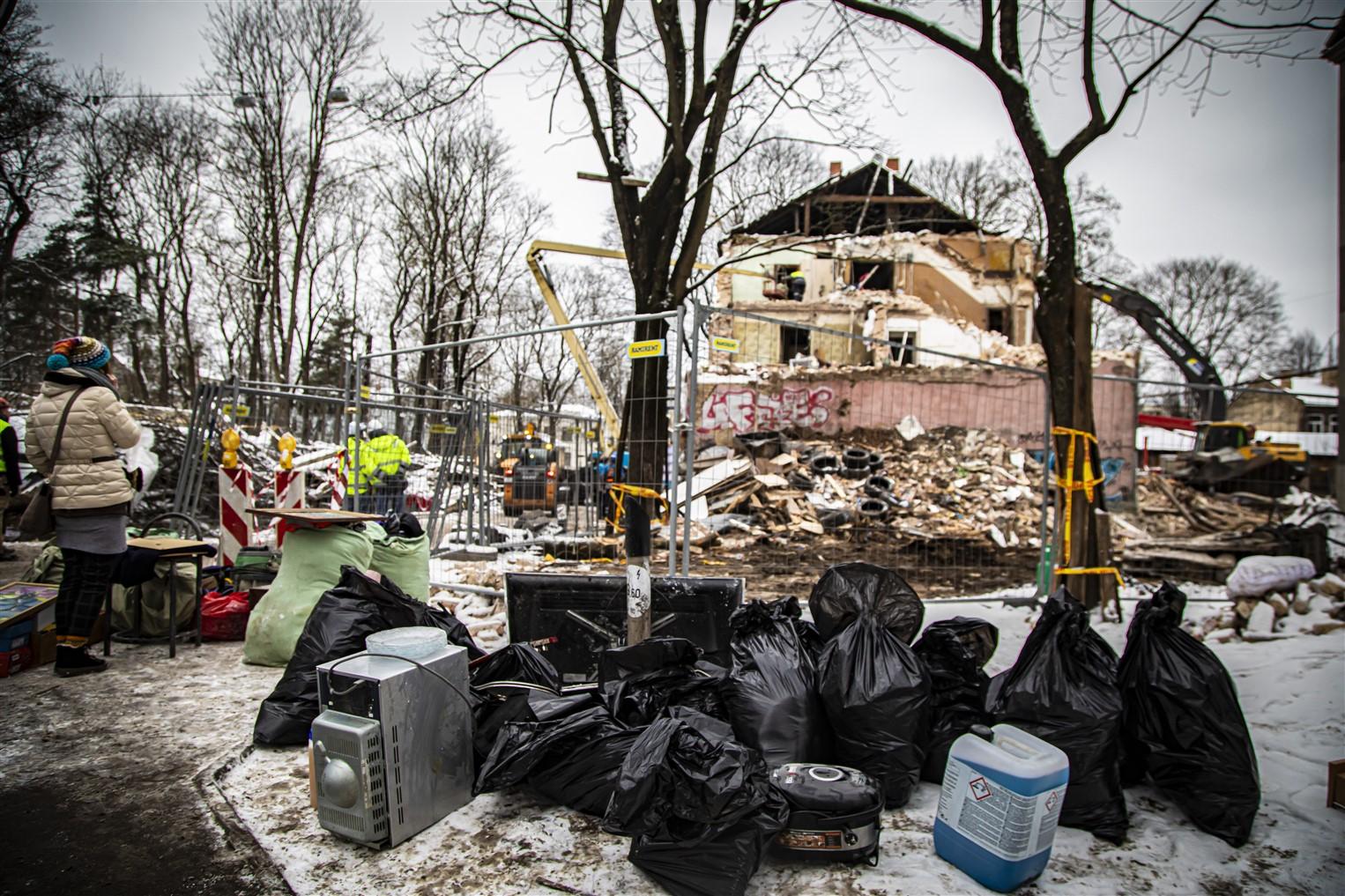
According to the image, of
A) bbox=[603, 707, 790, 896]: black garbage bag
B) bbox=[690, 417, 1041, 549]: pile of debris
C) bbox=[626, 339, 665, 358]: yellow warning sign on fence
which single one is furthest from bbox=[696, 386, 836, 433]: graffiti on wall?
bbox=[603, 707, 790, 896]: black garbage bag

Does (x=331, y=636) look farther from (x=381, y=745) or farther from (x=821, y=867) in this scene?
(x=821, y=867)

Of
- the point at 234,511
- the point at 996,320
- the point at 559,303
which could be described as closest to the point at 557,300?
the point at 559,303

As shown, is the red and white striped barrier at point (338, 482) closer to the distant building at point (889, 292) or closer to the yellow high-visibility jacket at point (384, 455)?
the yellow high-visibility jacket at point (384, 455)

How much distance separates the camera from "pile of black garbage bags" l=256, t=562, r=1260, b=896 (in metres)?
2.76

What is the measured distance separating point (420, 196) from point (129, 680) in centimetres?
2300

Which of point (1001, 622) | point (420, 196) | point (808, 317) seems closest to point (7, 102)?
point (1001, 622)

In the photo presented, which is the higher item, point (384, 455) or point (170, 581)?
point (384, 455)

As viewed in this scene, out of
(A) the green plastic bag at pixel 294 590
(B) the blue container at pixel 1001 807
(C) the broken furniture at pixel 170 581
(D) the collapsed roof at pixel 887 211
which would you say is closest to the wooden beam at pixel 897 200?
(D) the collapsed roof at pixel 887 211

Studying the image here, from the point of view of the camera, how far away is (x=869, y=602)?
341 cm

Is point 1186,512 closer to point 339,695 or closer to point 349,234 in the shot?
point 339,695

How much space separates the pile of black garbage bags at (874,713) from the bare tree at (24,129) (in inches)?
150

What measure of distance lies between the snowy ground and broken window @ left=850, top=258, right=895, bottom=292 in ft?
91.0

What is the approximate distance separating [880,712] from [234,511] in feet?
22.0

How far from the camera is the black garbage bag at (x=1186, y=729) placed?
2.73 m
